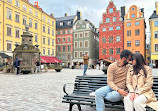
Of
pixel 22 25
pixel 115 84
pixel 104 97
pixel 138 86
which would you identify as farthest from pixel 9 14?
pixel 138 86

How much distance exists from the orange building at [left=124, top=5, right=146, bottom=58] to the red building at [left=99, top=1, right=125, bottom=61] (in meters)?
1.49

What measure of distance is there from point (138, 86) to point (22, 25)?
4029cm

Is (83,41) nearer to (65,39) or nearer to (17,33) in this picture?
(65,39)

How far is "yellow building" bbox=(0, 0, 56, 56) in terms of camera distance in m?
34.6

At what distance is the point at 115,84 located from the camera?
4.17 meters

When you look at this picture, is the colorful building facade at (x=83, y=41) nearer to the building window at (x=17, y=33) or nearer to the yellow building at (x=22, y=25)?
the yellow building at (x=22, y=25)

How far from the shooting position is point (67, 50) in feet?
177

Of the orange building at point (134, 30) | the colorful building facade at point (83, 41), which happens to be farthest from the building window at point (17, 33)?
the orange building at point (134, 30)

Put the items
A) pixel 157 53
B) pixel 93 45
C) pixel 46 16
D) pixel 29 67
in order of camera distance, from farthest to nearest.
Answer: pixel 93 45 < pixel 46 16 < pixel 157 53 < pixel 29 67

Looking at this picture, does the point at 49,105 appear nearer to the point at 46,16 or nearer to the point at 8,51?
the point at 8,51

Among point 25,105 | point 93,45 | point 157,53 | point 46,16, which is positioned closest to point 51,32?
point 46,16

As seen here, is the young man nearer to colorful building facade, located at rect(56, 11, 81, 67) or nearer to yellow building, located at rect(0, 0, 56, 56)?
yellow building, located at rect(0, 0, 56, 56)

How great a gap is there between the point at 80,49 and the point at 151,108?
1909 inches

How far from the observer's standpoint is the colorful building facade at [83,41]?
50625 mm
